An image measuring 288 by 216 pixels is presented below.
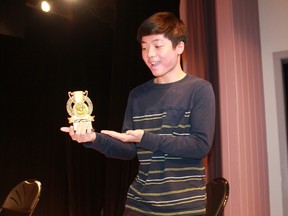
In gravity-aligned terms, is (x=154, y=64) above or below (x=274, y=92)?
below

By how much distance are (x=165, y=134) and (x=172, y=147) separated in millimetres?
104

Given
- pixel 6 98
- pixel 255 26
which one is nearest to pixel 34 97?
pixel 6 98

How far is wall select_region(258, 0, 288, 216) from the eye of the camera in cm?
396

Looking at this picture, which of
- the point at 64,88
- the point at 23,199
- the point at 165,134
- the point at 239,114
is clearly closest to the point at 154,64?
the point at 165,134

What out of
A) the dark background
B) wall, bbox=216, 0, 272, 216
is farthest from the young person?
the dark background

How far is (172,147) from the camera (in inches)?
47.9

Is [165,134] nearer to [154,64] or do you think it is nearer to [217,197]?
[154,64]

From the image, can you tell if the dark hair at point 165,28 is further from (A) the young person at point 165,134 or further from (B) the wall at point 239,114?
(B) the wall at point 239,114

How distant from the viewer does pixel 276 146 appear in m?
4.04

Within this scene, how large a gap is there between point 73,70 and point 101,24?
2.61 ft

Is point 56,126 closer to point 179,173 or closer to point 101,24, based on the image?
point 101,24

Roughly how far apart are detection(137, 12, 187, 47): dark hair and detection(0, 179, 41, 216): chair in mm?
1786

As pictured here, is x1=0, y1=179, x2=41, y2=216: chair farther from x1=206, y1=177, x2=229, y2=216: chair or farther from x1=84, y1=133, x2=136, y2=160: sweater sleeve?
x1=84, y1=133, x2=136, y2=160: sweater sleeve

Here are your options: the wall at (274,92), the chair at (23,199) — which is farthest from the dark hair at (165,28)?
the wall at (274,92)
